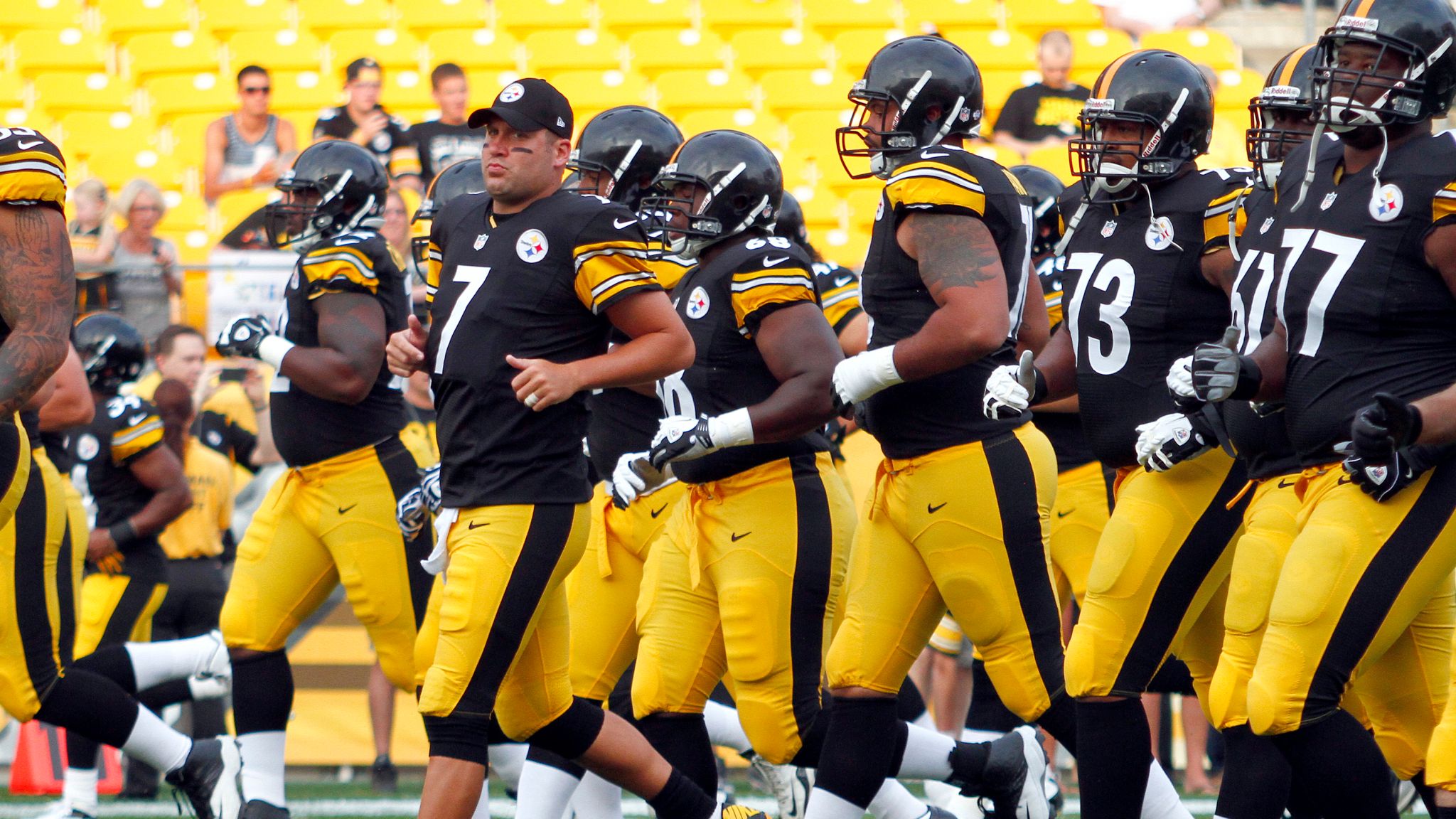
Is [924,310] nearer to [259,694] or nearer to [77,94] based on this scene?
[259,694]

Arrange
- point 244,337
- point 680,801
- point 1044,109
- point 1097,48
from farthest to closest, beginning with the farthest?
point 1097,48
point 1044,109
point 244,337
point 680,801

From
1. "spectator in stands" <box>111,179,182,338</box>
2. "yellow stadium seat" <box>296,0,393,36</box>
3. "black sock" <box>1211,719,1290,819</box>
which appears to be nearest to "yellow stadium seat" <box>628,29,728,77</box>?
"yellow stadium seat" <box>296,0,393,36</box>

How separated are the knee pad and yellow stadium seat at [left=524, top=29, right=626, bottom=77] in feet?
26.3

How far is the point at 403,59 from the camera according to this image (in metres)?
12.0

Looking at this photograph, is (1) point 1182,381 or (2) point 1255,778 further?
(2) point 1255,778

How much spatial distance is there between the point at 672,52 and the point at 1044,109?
2862 mm

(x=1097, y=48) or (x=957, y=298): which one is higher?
(x=957, y=298)

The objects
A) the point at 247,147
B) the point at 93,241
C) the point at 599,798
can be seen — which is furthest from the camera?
the point at 247,147

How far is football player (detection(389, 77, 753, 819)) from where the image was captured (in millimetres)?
4055

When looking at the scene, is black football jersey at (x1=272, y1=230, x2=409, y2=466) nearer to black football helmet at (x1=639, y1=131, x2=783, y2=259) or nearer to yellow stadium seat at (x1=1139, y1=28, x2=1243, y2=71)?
black football helmet at (x1=639, y1=131, x2=783, y2=259)

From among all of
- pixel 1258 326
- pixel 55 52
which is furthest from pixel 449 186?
pixel 55 52

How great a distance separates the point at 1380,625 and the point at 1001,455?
111cm

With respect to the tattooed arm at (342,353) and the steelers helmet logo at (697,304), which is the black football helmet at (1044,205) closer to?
the steelers helmet logo at (697,304)

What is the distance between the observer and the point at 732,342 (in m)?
4.59
